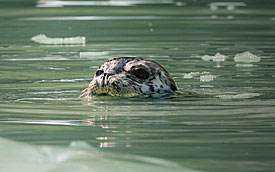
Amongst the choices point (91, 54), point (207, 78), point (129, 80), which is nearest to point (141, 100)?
point (129, 80)

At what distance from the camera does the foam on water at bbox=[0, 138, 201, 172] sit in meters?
5.16

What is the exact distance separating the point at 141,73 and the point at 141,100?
383mm

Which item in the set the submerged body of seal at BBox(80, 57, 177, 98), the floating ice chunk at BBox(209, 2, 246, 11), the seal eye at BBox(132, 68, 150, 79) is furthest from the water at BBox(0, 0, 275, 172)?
the floating ice chunk at BBox(209, 2, 246, 11)

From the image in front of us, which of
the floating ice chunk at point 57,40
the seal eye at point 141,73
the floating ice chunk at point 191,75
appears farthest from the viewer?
the floating ice chunk at point 57,40

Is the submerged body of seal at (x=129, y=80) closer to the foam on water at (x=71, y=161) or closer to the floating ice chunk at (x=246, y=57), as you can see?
the foam on water at (x=71, y=161)

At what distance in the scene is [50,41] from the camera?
54.3ft

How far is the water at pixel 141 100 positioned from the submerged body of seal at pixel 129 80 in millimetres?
146

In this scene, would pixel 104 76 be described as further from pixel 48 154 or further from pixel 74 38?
pixel 74 38

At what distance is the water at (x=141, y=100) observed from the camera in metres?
5.73

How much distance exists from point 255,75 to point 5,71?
3334 mm

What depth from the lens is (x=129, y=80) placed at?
930 centimetres

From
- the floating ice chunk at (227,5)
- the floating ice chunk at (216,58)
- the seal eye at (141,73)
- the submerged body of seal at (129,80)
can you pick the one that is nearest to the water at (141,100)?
the floating ice chunk at (216,58)

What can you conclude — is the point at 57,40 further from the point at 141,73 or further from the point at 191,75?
the point at 141,73

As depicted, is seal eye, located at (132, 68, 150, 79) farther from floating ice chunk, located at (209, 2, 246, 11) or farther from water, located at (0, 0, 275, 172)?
floating ice chunk, located at (209, 2, 246, 11)
